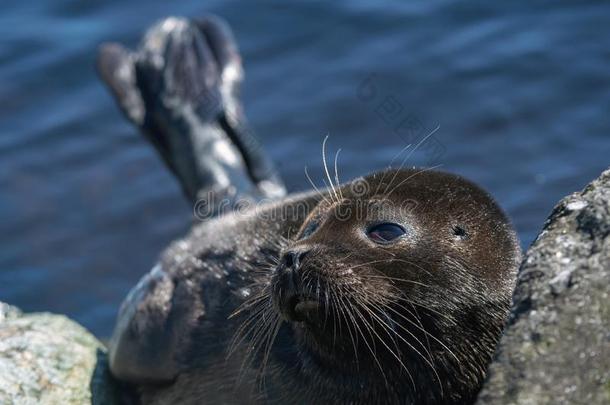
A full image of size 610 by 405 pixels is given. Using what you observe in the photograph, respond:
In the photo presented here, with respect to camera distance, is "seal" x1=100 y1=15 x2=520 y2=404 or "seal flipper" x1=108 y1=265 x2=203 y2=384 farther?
"seal flipper" x1=108 y1=265 x2=203 y2=384

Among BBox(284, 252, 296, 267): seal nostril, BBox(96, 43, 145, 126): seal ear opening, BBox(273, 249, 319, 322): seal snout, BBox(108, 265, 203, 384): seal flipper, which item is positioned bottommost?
BBox(108, 265, 203, 384): seal flipper

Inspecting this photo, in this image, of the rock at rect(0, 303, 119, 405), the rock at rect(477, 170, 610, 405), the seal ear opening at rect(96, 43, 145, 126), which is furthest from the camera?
the seal ear opening at rect(96, 43, 145, 126)

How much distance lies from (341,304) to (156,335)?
1722 millimetres

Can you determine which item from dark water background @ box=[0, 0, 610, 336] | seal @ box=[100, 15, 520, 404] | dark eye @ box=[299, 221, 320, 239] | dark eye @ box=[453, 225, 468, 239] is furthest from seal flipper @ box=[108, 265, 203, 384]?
dark water background @ box=[0, 0, 610, 336]

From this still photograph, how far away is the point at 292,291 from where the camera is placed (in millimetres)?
4598

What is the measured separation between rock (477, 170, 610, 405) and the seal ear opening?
15.8 ft

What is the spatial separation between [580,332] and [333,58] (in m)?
7.44

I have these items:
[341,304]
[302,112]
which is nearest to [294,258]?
[341,304]

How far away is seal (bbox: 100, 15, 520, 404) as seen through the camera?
465 cm

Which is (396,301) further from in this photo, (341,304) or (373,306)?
(341,304)

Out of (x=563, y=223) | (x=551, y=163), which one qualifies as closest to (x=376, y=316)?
(x=563, y=223)

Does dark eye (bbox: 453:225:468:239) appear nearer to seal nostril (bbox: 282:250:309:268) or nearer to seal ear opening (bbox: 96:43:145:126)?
seal nostril (bbox: 282:250:309:268)

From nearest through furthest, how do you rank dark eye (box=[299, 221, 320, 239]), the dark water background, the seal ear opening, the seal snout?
the seal snout < dark eye (box=[299, 221, 320, 239]) < the seal ear opening < the dark water background

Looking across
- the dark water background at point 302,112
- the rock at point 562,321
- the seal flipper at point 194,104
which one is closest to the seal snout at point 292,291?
the rock at point 562,321
